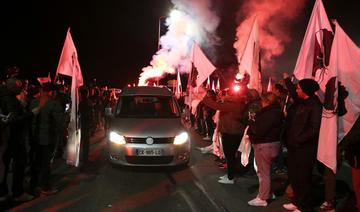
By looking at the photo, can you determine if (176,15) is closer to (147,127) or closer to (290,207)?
(147,127)

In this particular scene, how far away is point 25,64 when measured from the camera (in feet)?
127

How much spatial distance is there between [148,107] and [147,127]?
1435 millimetres

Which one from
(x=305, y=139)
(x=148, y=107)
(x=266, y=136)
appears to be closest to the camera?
(x=305, y=139)

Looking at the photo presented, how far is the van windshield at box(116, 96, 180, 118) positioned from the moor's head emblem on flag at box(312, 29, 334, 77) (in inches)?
167

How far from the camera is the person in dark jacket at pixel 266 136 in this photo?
6.67m

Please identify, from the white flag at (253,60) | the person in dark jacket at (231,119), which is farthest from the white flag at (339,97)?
the white flag at (253,60)

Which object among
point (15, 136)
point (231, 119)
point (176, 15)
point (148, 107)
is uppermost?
point (176, 15)

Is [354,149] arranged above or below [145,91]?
below

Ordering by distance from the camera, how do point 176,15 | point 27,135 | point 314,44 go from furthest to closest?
point 176,15
point 27,135
point 314,44

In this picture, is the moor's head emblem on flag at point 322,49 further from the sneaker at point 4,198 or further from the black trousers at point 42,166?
the sneaker at point 4,198

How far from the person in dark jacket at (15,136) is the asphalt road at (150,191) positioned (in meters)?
0.25

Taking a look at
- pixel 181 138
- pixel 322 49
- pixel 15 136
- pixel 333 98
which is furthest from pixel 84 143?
pixel 333 98

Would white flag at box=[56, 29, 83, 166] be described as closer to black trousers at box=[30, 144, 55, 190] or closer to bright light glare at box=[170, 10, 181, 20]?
black trousers at box=[30, 144, 55, 190]

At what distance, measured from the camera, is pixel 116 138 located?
9.23 m
